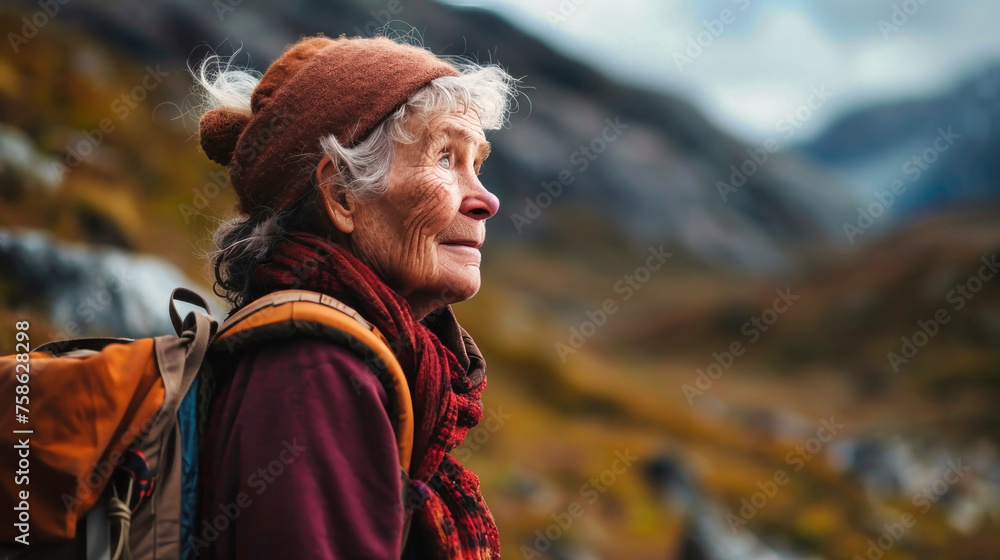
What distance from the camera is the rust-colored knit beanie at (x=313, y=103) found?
1.78 meters

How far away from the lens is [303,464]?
1.37m

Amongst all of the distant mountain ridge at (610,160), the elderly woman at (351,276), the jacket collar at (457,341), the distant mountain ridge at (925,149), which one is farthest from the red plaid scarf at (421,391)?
the distant mountain ridge at (925,149)

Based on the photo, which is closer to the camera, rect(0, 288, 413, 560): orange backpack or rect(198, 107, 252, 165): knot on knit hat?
rect(0, 288, 413, 560): orange backpack

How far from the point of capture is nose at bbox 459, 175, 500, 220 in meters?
1.89

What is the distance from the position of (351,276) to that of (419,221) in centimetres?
24

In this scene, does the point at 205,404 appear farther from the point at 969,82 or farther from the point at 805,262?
the point at 969,82

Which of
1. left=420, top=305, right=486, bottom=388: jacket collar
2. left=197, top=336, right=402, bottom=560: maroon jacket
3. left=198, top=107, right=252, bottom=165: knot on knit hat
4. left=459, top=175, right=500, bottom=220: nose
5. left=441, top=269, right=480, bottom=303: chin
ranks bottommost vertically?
left=420, top=305, right=486, bottom=388: jacket collar

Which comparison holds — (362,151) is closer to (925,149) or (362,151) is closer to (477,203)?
(477,203)

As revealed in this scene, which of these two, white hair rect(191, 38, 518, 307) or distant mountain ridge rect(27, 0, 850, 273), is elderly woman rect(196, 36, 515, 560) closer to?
white hair rect(191, 38, 518, 307)

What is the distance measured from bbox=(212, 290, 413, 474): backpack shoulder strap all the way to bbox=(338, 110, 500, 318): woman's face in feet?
0.87

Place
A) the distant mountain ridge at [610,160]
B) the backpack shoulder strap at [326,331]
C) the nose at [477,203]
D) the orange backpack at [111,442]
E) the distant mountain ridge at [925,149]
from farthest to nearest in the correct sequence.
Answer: the distant mountain ridge at [925,149]
the distant mountain ridge at [610,160]
the nose at [477,203]
the backpack shoulder strap at [326,331]
the orange backpack at [111,442]

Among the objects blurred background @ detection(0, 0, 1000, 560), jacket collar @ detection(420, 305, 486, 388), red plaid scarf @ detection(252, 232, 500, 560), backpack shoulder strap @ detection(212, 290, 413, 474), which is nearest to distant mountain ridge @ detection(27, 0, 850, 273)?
blurred background @ detection(0, 0, 1000, 560)

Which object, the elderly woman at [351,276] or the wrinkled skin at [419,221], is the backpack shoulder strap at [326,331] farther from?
the wrinkled skin at [419,221]

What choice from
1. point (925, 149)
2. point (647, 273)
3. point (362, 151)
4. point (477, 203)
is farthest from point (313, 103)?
point (925, 149)
